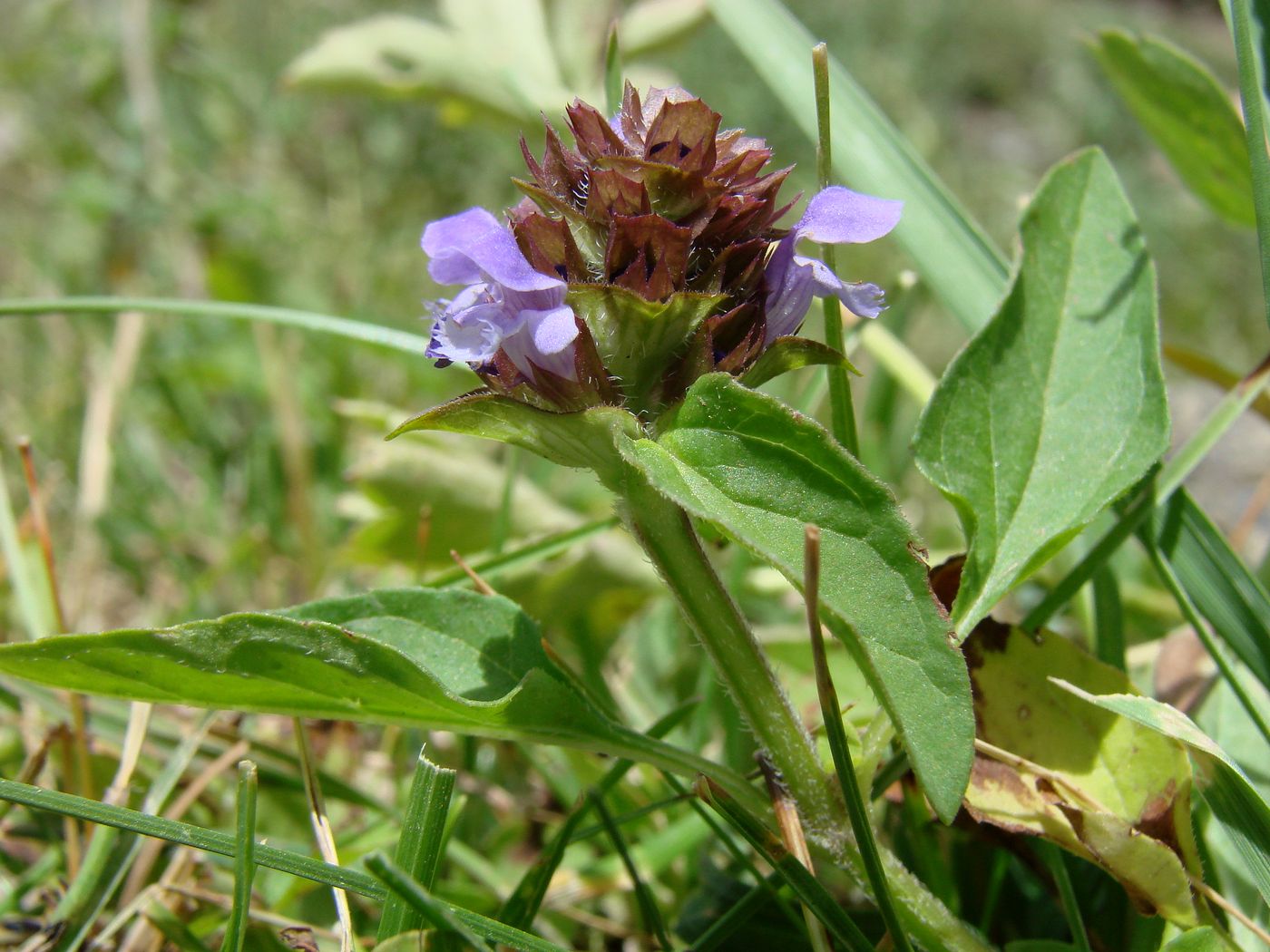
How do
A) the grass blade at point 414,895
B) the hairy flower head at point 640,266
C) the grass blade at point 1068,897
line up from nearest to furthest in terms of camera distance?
the grass blade at point 414,895 < the hairy flower head at point 640,266 < the grass blade at point 1068,897

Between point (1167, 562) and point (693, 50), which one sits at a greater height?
point (693, 50)

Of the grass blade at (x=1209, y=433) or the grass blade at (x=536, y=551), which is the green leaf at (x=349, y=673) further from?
the grass blade at (x=1209, y=433)

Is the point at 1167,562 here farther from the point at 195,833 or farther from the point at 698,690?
the point at 195,833

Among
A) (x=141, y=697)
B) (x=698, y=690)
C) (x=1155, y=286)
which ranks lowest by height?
(x=698, y=690)

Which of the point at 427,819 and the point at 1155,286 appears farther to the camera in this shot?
the point at 1155,286

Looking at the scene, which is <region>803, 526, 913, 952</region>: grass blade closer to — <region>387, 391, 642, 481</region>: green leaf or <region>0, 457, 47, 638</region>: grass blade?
<region>387, 391, 642, 481</region>: green leaf

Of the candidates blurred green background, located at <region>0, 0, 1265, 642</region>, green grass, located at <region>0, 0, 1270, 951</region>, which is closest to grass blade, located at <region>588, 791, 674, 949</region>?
green grass, located at <region>0, 0, 1270, 951</region>

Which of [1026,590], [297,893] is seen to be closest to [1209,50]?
[1026,590]

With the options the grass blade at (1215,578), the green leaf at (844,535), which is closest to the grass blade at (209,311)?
the green leaf at (844,535)
